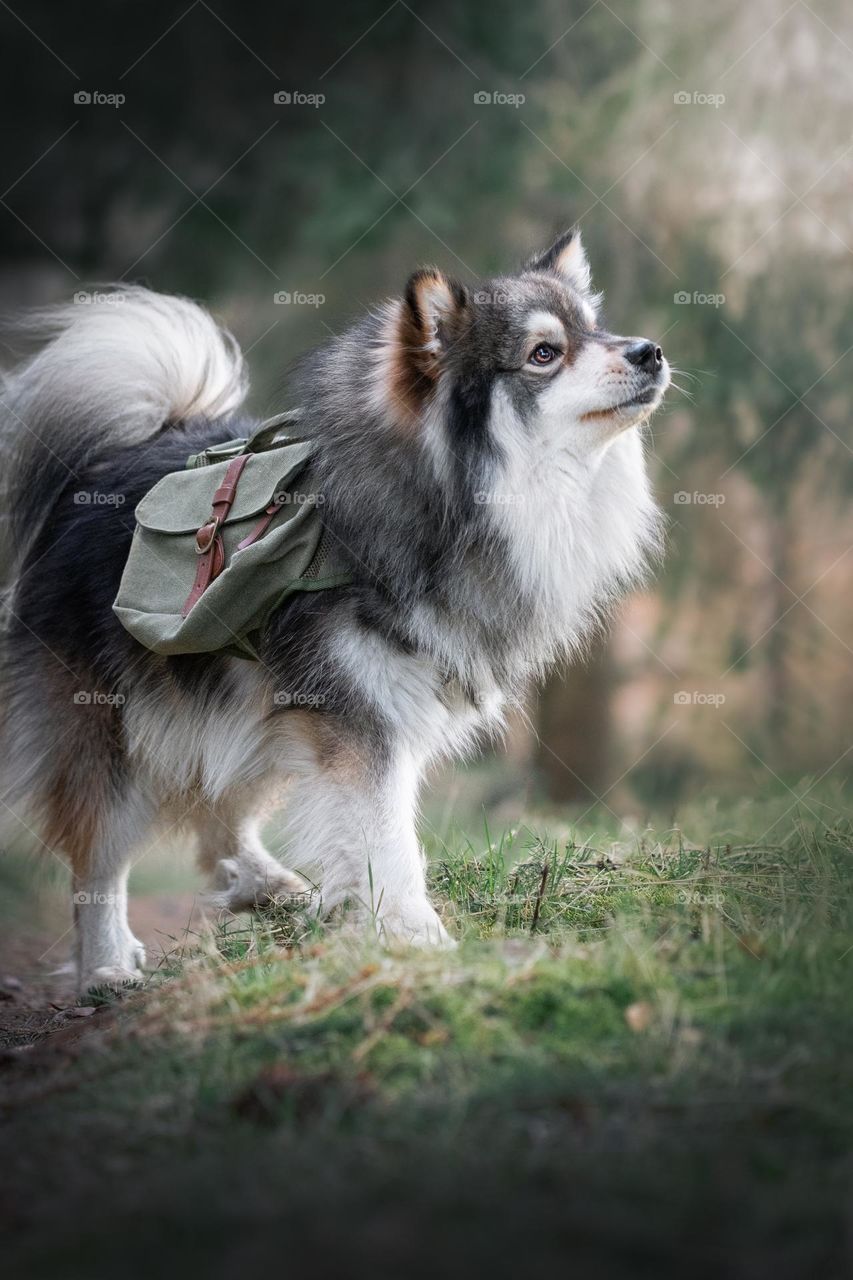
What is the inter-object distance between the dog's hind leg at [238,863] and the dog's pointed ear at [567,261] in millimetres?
2413

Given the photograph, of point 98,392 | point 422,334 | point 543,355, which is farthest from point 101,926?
point 543,355

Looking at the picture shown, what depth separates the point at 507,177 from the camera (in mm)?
7805

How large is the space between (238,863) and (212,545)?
1567 millimetres

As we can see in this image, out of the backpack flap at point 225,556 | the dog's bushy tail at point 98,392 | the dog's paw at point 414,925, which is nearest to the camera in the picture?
the dog's paw at point 414,925

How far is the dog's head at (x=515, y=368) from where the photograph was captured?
388 centimetres

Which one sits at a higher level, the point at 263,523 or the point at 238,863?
the point at 263,523

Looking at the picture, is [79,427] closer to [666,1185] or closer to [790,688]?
[666,1185]

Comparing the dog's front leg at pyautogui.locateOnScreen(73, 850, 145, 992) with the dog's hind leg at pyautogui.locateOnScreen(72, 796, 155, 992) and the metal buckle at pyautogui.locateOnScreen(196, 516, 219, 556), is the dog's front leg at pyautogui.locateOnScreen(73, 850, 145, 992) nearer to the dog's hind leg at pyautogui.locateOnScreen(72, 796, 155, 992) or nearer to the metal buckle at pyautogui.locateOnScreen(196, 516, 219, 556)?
the dog's hind leg at pyautogui.locateOnScreen(72, 796, 155, 992)

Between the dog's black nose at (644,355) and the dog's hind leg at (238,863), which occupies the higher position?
the dog's black nose at (644,355)

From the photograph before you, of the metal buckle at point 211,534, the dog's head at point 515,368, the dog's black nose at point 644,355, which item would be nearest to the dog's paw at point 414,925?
the metal buckle at point 211,534

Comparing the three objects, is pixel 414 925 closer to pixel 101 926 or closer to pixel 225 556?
pixel 225 556

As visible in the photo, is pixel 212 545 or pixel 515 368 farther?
pixel 212 545

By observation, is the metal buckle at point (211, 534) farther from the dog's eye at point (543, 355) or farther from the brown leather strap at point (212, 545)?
the dog's eye at point (543, 355)

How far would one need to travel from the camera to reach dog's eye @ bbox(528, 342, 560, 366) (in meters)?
3.92
